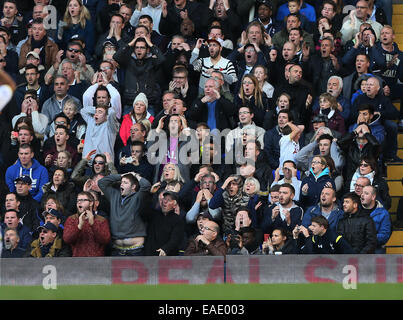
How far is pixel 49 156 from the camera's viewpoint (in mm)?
18469

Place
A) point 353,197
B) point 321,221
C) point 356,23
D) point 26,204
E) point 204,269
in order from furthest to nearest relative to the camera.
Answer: point 356,23
point 26,204
point 353,197
point 321,221
point 204,269

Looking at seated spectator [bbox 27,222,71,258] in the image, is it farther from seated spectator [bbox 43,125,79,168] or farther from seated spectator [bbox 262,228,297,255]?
seated spectator [bbox 262,228,297,255]

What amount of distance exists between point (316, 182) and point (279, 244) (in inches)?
51.3

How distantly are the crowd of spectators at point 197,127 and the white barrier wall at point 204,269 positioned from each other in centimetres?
48

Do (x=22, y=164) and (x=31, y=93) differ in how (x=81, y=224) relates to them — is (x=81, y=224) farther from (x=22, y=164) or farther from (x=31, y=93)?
(x=31, y=93)

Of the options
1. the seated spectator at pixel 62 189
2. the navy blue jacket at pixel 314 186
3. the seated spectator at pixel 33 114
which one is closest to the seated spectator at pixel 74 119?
the seated spectator at pixel 33 114

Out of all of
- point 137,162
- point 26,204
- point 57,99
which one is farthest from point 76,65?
point 26,204

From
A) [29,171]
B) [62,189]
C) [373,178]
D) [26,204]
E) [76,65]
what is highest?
[76,65]

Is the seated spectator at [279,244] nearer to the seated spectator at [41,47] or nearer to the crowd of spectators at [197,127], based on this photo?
the crowd of spectators at [197,127]

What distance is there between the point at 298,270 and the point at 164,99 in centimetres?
394

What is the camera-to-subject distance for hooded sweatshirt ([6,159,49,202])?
59.5 ft

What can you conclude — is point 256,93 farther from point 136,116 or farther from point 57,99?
point 57,99

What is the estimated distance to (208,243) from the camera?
16578 mm
